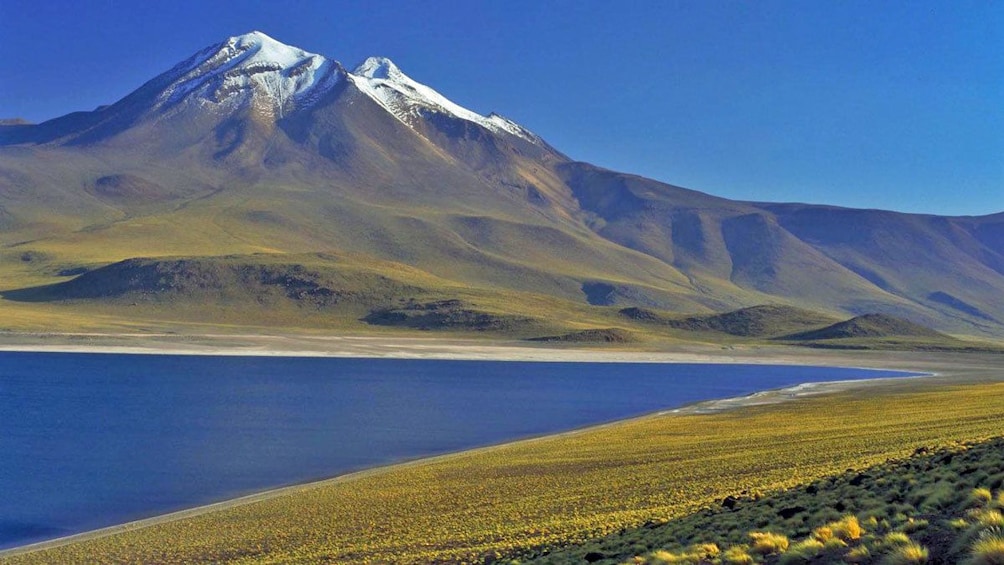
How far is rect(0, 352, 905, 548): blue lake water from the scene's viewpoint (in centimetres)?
3127

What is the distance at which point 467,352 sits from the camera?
120 metres

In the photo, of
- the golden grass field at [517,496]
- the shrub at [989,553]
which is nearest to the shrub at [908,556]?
the shrub at [989,553]

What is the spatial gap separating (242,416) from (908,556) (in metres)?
45.5

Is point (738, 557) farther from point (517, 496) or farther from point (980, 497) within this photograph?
point (517, 496)

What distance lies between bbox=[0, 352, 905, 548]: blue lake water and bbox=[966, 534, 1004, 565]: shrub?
902 inches

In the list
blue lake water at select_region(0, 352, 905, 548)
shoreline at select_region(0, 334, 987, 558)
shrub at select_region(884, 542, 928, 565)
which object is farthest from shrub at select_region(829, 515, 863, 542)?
blue lake water at select_region(0, 352, 905, 548)

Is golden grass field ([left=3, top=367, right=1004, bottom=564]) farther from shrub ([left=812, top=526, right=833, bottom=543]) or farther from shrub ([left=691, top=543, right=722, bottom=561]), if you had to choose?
shrub ([left=812, top=526, right=833, bottom=543])

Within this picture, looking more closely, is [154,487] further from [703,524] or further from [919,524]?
[919,524]

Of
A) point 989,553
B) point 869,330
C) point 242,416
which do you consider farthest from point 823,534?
point 869,330

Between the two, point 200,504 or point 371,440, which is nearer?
point 200,504

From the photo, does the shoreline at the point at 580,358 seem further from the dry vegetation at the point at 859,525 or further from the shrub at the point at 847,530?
the shrub at the point at 847,530

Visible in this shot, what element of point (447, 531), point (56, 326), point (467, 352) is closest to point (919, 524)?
point (447, 531)

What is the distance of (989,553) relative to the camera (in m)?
9.51

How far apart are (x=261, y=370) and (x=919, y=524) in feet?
261
